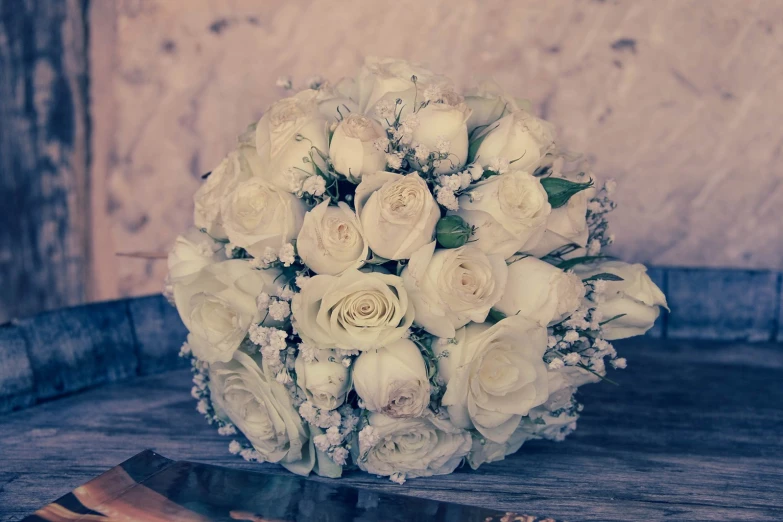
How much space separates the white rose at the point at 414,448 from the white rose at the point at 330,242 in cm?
17

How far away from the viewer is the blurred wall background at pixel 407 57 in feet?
4.78

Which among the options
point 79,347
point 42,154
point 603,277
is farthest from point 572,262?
point 42,154

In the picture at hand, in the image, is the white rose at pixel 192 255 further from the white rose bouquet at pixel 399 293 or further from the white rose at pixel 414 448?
the white rose at pixel 414 448

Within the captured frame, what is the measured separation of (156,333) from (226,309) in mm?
404

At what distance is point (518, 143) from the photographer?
789 millimetres

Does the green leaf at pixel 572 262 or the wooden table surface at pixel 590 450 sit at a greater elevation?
the green leaf at pixel 572 262

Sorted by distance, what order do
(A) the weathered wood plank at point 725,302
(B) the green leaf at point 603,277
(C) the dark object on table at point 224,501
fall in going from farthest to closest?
(A) the weathered wood plank at point 725,302, (B) the green leaf at point 603,277, (C) the dark object on table at point 224,501

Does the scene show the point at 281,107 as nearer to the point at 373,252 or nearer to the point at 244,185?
the point at 244,185

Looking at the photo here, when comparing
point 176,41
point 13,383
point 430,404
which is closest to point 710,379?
point 430,404

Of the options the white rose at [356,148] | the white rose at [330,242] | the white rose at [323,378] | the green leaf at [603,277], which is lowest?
the white rose at [323,378]

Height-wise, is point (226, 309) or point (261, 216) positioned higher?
point (261, 216)

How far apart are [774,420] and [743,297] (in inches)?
16.1

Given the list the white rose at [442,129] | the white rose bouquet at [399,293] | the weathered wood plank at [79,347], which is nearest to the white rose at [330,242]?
the white rose bouquet at [399,293]

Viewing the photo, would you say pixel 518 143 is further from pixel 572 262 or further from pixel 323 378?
pixel 323 378
